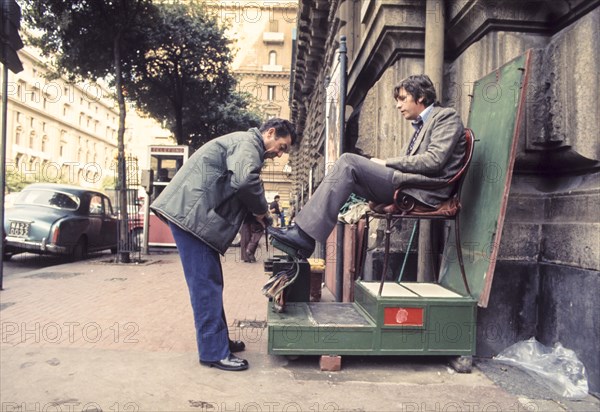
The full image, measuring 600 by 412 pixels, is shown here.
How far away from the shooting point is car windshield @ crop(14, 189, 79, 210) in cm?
1164

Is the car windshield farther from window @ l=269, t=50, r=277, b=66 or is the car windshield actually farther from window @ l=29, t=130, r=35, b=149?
window @ l=29, t=130, r=35, b=149

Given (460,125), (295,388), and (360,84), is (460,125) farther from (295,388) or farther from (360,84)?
(360,84)

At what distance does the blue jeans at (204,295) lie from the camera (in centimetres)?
356

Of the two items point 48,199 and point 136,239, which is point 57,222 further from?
point 136,239

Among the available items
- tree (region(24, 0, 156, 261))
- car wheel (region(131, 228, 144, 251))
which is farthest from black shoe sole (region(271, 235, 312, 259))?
car wheel (region(131, 228, 144, 251))

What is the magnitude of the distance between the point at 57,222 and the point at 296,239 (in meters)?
9.11

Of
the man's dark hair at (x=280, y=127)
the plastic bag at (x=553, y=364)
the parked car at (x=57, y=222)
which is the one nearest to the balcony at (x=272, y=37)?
the parked car at (x=57, y=222)

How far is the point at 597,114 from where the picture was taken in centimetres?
341

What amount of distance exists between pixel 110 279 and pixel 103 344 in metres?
4.71

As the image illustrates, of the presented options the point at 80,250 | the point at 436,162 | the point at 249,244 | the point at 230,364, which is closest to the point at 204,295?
the point at 230,364

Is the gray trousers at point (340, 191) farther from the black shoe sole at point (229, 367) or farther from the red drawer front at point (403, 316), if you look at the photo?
the black shoe sole at point (229, 367)

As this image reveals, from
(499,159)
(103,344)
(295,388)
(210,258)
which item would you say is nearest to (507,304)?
(499,159)

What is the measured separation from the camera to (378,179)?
364 centimetres

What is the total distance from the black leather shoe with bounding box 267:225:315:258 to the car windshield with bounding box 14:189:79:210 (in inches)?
387
